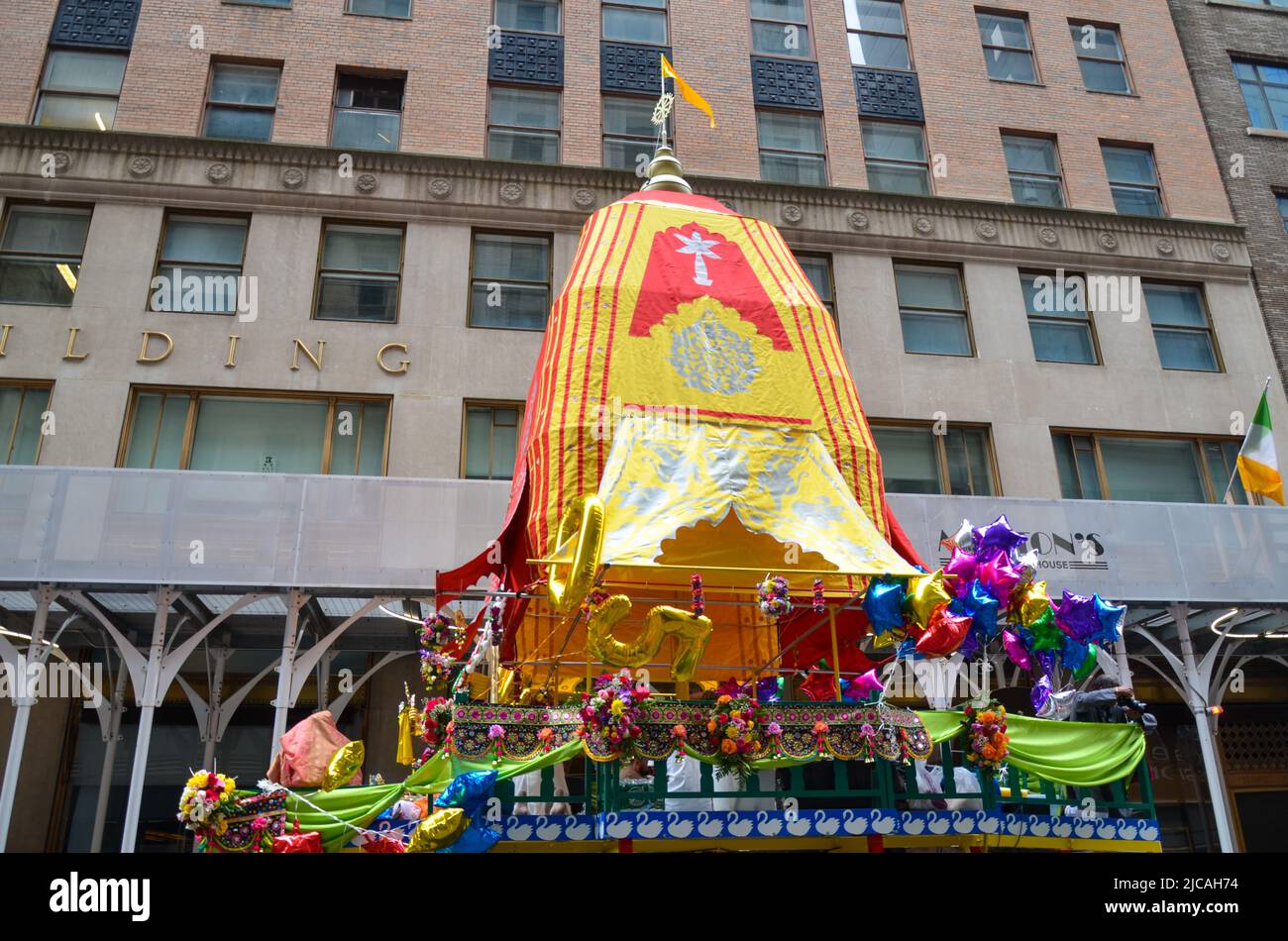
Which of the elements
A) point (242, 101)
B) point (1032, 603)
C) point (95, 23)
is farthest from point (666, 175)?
point (95, 23)

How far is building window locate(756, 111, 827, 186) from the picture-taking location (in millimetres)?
20641

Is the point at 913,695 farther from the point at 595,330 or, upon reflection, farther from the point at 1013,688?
the point at 595,330

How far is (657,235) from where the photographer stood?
1162 cm

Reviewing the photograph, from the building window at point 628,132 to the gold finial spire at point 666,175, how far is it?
6.19 meters

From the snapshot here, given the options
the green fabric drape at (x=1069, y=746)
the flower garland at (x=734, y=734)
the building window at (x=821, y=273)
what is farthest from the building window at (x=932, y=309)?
the flower garland at (x=734, y=734)

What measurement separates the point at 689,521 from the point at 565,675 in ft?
14.5

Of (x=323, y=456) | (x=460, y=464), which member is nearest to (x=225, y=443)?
(x=323, y=456)

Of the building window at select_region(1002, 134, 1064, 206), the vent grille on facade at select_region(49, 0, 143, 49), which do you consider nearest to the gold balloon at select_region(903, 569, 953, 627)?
the building window at select_region(1002, 134, 1064, 206)

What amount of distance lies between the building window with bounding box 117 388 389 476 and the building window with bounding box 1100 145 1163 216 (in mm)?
17073

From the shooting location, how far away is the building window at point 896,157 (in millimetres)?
20953

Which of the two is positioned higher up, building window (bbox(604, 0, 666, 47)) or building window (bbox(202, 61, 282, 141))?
building window (bbox(604, 0, 666, 47))

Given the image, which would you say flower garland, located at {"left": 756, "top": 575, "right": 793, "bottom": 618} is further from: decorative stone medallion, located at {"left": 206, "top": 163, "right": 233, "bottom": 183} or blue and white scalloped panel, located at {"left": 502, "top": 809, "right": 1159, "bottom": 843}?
decorative stone medallion, located at {"left": 206, "top": 163, "right": 233, "bottom": 183}

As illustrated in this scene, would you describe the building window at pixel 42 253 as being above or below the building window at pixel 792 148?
below

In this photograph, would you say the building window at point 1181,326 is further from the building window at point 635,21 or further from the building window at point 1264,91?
the building window at point 635,21
